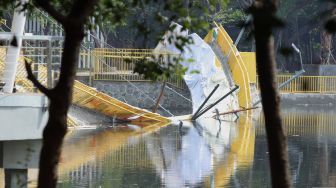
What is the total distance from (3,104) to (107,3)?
5.07 m

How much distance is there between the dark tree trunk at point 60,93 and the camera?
20.9 ft

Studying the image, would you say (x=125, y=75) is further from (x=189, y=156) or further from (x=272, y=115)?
(x=272, y=115)

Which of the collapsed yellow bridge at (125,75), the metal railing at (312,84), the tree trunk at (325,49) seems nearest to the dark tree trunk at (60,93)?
the collapsed yellow bridge at (125,75)

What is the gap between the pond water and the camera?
1678 cm

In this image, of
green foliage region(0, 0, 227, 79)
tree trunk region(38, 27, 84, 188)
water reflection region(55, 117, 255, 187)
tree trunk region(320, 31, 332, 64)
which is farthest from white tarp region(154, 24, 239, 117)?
tree trunk region(38, 27, 84, 188)

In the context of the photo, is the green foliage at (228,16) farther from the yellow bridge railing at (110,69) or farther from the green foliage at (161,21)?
the green foliage at (161,21)

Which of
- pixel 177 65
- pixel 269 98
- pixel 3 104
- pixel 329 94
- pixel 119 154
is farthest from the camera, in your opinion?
pixel 329 94

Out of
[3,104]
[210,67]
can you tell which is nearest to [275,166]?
[3,104]

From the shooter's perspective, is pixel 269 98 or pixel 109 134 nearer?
pixel 269 98

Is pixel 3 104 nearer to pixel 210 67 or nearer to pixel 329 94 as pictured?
pixel 210 67

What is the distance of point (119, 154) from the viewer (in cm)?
2144

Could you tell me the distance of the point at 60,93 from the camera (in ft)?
21.2

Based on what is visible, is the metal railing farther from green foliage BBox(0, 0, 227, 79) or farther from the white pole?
green foliage BBox(0, 0, 227, 79)

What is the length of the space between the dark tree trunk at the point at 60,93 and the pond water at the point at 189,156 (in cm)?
928
